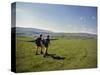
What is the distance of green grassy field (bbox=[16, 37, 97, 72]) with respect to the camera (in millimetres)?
2543

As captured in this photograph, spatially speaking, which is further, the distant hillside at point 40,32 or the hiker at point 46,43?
the hiker at point 46,43

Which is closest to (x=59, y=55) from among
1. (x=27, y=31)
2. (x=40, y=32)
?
(x=40, y=32)

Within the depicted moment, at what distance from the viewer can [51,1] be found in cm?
274

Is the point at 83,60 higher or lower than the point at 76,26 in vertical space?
lower

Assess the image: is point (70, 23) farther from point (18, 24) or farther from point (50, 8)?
point (18, 24)

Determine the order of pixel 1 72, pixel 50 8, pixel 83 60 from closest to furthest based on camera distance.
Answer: pixel 1 72, pixel 50 8, pixel 83 60

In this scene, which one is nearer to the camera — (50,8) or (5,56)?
(5,56)

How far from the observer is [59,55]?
9.02 feet

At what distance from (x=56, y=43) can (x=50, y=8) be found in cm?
45

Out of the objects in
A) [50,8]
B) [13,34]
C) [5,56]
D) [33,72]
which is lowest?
[33,72]

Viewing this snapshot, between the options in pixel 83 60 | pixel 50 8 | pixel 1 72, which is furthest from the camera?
pixel 83 60

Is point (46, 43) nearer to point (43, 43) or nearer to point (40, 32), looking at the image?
point (43, 43)

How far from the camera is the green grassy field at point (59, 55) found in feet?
8.34

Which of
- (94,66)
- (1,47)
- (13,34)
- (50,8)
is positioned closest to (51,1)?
(50,8)
